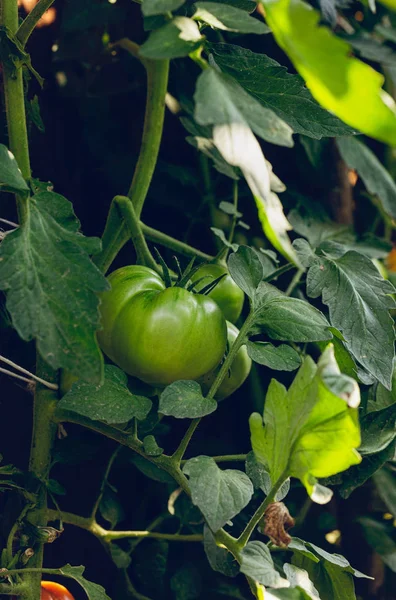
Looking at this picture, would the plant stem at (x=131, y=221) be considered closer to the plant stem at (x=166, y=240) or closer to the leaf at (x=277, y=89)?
the plant stem at (x=166, y=240)

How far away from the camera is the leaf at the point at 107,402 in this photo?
0.47 meters

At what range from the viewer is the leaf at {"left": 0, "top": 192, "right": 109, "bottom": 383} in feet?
1.28

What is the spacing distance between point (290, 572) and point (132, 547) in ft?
0.96

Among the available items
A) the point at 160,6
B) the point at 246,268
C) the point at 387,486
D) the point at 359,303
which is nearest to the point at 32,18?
the point at 160,6

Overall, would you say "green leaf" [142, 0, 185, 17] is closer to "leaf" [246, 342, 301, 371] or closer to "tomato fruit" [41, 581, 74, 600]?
"leaf" [246, 342, 301, 371]

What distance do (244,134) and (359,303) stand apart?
0.27m

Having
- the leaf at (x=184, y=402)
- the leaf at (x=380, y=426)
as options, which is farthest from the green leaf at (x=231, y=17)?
the leaf at (x=380, y=426)

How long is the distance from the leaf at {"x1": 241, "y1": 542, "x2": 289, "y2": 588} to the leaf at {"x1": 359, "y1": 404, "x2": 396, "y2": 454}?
0.19m

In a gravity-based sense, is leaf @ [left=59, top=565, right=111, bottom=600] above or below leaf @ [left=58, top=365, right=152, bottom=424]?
below

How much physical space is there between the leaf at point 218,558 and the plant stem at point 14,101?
331 millimetres

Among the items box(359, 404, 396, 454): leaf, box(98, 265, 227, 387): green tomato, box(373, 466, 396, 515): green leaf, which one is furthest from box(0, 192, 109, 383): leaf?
box(373, 466, 396, 515): green leaf

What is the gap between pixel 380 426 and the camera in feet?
1.94

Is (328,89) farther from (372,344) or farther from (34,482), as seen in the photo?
(34,482)

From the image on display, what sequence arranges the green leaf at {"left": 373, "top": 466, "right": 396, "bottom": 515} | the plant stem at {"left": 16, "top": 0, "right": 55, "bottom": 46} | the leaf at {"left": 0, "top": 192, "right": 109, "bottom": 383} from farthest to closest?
the green leaf at {"left": 373, "top": 466, "right": 396, "bottom": 515}
the plant stem at {"left": 16, "top": 0, "right": 55, "bottom": 46}
the leaf at {"left": 0, "top": 192, "right": 109, "bottom": 383}
